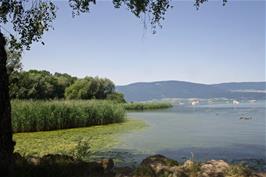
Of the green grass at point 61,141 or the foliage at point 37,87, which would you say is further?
the foliage at point 37,87

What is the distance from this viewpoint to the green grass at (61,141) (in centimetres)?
1446

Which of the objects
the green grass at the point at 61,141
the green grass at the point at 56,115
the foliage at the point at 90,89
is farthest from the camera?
the foliage at the point at 90,89

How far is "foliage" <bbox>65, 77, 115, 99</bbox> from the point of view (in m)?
54.7

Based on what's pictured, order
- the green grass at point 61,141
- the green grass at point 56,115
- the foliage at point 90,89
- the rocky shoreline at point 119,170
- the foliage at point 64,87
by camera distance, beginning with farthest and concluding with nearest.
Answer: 1. the foliage at point 90,89
2. the foliage at point 64,87
3. the green grass at point 56,115
4. the green grass at point 61,141
5. the rocky shoreline at point 119,170

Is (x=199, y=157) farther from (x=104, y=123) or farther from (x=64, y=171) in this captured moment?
(x=104, y=123)

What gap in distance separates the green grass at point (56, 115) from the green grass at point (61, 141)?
1252mm

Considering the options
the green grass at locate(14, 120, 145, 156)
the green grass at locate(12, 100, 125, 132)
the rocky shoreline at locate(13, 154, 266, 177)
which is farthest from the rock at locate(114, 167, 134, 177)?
the green grass at locate(12, 100, 125, 132)

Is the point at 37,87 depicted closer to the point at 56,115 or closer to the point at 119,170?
the point at 56,115

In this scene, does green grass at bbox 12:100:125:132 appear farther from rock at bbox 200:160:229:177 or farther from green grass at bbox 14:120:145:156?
rock at bbox 200:160:229:177

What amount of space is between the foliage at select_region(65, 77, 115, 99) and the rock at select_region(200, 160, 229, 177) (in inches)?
1805

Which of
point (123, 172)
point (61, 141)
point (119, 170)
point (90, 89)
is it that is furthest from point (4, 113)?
point (90, 89)

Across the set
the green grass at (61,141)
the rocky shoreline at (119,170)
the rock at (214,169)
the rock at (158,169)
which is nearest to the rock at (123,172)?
the rocky shoreline at (119,170)

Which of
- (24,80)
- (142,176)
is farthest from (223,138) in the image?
(24,80)

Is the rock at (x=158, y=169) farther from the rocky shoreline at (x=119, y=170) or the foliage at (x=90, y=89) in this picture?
the foliage at (x=90, y=89)
